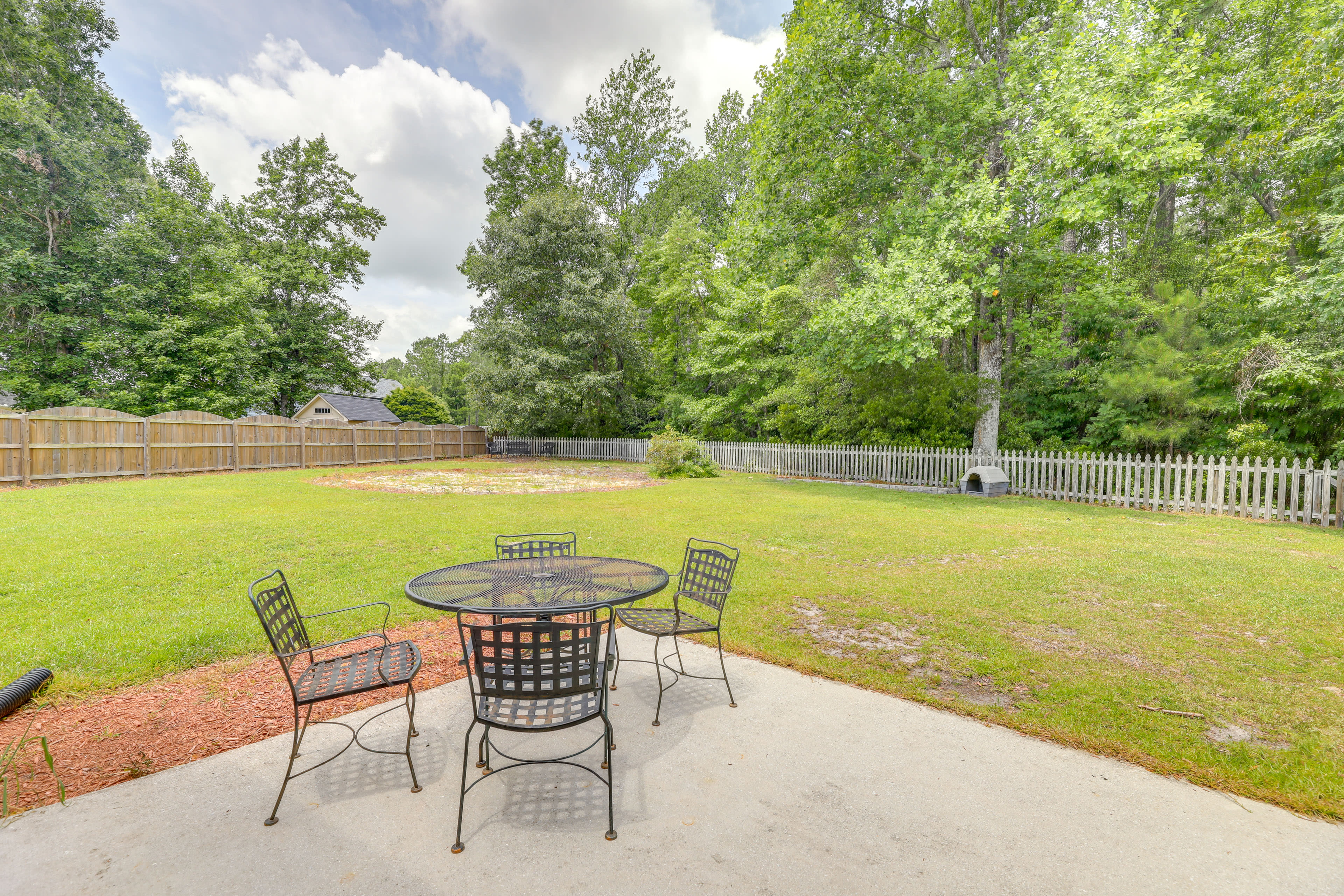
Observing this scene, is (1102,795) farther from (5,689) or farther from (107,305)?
(107,305)

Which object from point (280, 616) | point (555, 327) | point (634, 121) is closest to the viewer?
point (280, 616)

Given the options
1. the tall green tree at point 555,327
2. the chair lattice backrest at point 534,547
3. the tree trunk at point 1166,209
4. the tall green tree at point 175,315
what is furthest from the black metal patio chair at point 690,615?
the tall green tree at point 175,315

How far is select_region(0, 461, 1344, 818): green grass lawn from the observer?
319 cm

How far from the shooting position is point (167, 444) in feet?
52.5

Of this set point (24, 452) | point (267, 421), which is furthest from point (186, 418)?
point (24, 452)

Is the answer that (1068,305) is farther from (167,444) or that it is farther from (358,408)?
(358,408)

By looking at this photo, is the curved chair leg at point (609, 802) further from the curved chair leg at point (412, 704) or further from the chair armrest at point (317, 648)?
the chair armrest at point (317, 648)

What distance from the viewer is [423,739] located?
2.90m

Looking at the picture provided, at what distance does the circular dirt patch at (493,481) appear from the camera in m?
14.4

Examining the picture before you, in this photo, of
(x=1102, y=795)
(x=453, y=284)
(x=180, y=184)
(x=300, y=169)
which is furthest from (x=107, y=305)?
(x=1102, y=795)

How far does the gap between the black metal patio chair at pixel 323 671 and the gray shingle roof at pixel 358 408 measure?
29.7 meters

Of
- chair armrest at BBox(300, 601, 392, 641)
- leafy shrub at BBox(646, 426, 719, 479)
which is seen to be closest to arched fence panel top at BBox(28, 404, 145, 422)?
leafy shrub at BBox(646, 426, 719, 479)

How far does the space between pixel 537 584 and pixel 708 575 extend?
51.2 inches

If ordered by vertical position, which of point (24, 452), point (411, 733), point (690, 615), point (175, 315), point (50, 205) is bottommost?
point (411, 733)
